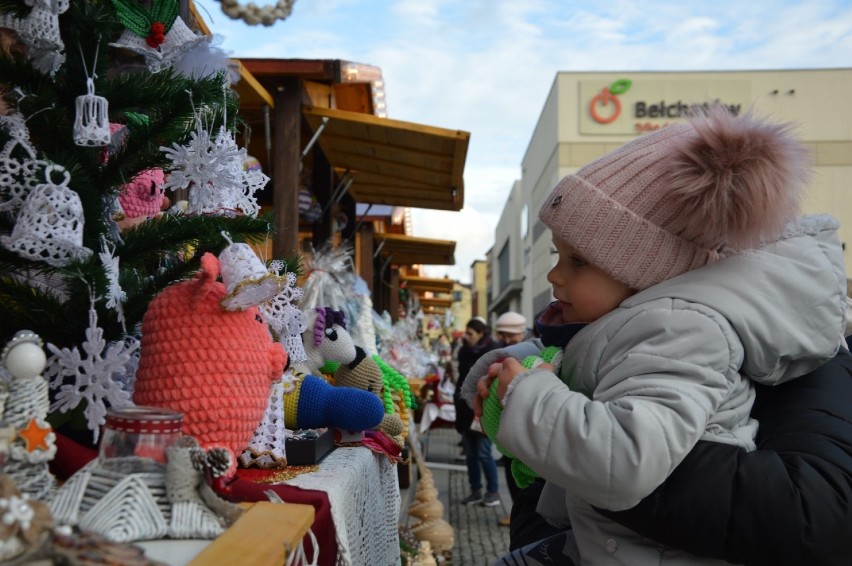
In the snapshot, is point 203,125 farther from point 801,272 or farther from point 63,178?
point 801,272

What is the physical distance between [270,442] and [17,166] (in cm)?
85

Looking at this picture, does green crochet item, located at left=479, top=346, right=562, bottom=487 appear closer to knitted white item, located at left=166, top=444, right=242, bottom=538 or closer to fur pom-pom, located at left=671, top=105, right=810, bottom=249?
fur pom-pom, located at left=671, top=105, right=810, bottom=249

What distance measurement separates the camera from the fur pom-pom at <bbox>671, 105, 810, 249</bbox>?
1.41 m

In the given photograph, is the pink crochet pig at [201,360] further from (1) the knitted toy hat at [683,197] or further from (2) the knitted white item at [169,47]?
(1) the knitted toy hat at [683,197]

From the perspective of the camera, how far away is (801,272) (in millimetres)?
1442

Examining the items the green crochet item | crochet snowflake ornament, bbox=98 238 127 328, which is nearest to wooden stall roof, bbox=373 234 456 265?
the green crochet item

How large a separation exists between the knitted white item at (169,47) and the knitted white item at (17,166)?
1.10 feet

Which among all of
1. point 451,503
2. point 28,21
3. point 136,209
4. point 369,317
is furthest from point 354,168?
point 28,21

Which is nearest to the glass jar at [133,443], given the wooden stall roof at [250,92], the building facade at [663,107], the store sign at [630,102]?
the wooden stall roof at [250,92]

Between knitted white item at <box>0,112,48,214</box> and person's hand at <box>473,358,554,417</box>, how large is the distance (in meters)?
0.87

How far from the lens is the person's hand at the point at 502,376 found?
57.7 inches

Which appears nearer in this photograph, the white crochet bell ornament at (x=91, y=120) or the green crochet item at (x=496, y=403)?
the white crochet bell ornament at (x=91, y=120)

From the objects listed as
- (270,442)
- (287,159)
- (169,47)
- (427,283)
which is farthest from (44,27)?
(427,283)

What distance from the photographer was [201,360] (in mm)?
1409
